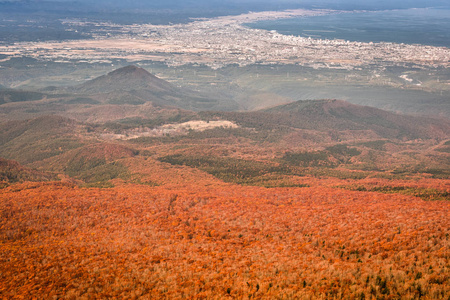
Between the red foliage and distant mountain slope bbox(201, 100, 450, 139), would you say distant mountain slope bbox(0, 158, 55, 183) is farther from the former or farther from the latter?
distant mountain slope bbox(201, 100, 450, 139)

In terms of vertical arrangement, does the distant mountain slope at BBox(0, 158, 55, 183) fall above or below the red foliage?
below

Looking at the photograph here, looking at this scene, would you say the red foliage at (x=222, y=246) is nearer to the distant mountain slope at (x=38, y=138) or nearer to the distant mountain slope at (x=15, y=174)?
the distant mountain slope at (x=15, y=174)

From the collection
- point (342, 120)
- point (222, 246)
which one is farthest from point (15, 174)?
point (342, 120)

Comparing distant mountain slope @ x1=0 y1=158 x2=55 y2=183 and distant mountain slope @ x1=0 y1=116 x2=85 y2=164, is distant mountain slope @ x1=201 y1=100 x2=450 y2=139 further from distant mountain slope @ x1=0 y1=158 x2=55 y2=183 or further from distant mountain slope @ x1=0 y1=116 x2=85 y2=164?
distant mountain slope @ x1=0 y1=158 x2=55 y2=183

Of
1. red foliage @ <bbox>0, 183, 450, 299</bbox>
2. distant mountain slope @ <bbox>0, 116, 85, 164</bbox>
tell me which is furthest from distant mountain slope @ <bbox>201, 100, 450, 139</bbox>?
red foliage @ <bbox>0, 183, 450, 299</bbox>

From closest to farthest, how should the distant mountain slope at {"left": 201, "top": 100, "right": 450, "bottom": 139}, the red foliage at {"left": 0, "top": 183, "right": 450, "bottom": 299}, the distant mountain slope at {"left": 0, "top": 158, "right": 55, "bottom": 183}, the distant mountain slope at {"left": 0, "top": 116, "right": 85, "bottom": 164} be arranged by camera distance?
the red foliage at {"left": 0, "top": 183, "right": 450, "bottom": 299} → the distant mountain slope at {"left": 0, "top": 158, "right": 55, "bottom": 183} → the distant mountain slope at {"left": 0, "top": 116, "right": 85, "bottom": 164} → the distant mountain slope at {"left": 201, "top": 100, "right": 450, "bottom": 139}

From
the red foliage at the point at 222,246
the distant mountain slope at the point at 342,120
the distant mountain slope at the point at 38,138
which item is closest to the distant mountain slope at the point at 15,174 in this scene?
the red foliage at the point at 222,246

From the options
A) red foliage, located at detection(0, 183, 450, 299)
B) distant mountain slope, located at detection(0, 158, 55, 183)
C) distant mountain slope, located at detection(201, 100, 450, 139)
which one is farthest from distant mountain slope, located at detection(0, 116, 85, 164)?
red foliage, located at detection(0, 183, 450, 299)

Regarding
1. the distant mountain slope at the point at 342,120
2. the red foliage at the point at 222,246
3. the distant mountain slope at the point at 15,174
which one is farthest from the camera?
the distant mountain slope at the point at 342,120

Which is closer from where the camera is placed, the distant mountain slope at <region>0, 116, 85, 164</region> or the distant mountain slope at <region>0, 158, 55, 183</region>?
the distant mountain slope at <region>0, 158, 55, 183</region>

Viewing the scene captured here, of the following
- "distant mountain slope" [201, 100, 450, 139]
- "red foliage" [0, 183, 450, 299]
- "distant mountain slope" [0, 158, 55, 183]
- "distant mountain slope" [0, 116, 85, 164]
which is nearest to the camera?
"red foliage" [0, 183, 450, 299]

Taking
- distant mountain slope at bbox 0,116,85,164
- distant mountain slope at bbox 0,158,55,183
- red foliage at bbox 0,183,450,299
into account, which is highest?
red foliage at bbox 0,183,450,299
